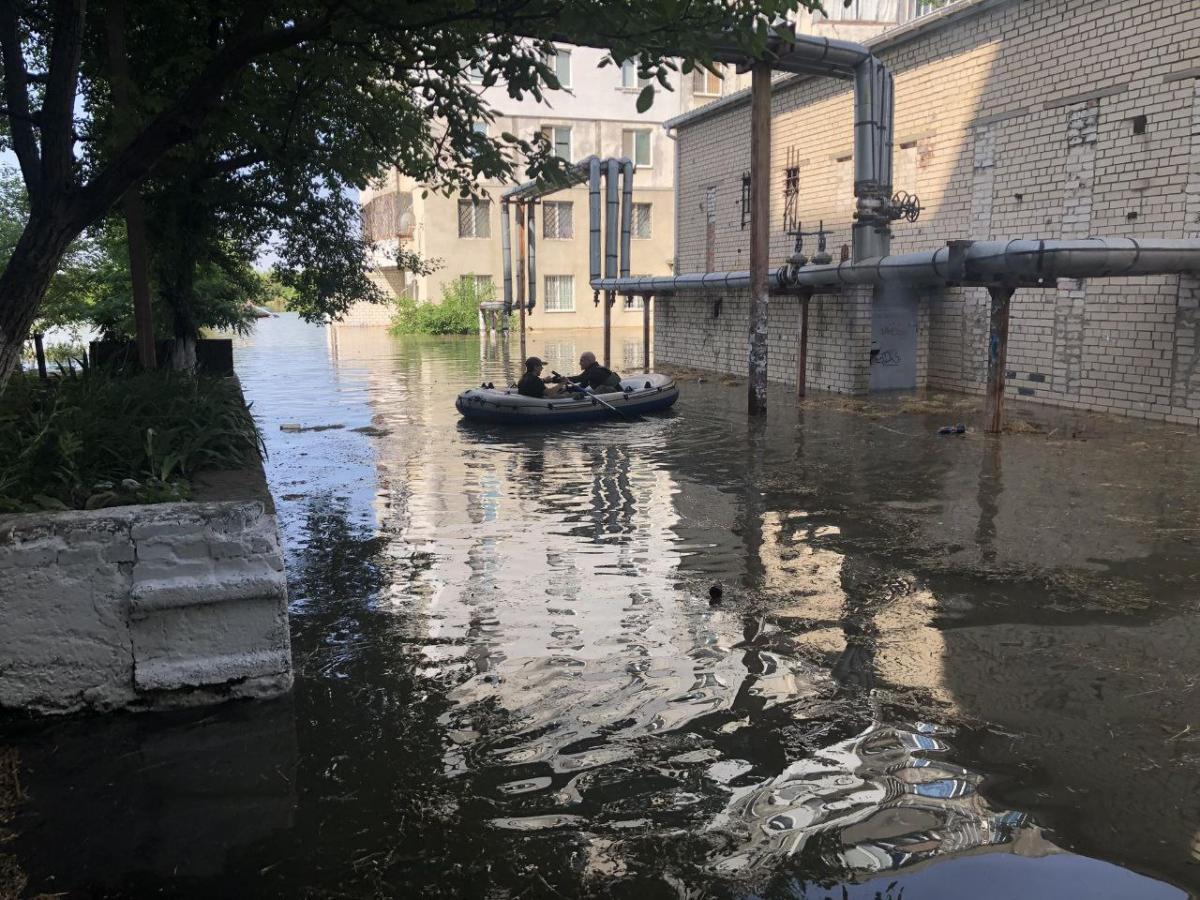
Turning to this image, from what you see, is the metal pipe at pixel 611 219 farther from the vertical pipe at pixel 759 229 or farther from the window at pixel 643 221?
the window at pixel 643 221

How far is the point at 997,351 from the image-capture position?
11461 mm

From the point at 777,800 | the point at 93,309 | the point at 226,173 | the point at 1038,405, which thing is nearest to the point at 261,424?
the point at 93,309

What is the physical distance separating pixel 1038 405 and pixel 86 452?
43.2 feet

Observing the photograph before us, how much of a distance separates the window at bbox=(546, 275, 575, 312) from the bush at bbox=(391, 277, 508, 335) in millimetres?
2476

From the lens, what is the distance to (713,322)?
2122 centimetres

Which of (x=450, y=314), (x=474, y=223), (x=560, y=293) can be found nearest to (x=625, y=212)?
(x=450, y=314)

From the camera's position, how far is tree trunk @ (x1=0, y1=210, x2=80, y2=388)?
4727mm

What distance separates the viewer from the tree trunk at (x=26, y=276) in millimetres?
4727

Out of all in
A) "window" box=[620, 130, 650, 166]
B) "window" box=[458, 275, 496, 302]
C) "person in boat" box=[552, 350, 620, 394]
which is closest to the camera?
"person in boat" box=[552, 350, 620, 394]

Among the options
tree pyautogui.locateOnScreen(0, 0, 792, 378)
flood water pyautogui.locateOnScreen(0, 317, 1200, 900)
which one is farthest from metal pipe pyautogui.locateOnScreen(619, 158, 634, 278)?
flood water pyautogui.locateOnScreen(0, 317, 1200, 900)

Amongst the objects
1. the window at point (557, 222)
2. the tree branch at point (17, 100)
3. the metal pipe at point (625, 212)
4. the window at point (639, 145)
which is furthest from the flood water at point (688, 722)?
the window at point (639, 145)

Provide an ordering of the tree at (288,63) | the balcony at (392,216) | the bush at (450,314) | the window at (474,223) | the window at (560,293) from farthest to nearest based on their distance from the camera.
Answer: the balcony at (392,216), the window at (560,293), the window at (474,223), the bush at (450,314), the tree at (288,63)

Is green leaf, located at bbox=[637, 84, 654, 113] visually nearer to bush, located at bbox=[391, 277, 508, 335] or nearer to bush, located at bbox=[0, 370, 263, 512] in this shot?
bush, located at bbox=[0, 370, 263, 512]

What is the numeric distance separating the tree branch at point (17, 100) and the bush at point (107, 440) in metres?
1.28
